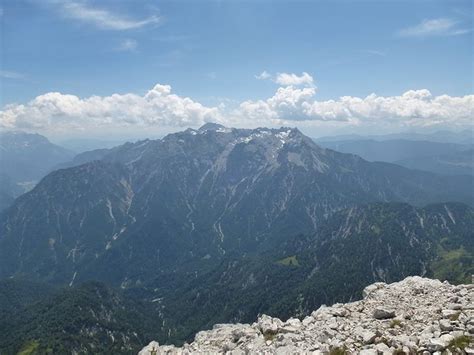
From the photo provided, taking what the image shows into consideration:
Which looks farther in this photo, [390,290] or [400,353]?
[390,290]

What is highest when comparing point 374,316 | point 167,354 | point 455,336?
point 455,336

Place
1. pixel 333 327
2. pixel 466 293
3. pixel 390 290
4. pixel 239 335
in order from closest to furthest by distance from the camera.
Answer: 1. pixel 333 327
2. pixel 466 293
3. pixel 239 335
4. pixel 390 290

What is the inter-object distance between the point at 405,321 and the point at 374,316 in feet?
15.6

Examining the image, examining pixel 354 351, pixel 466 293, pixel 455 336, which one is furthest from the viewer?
pixel 466 293

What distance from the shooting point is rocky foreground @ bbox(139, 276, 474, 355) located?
138ft

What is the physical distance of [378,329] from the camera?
48.5 meters

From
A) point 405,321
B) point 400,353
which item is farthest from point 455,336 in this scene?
point 405,321

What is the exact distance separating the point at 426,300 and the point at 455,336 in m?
16.8

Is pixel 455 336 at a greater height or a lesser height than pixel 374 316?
greater

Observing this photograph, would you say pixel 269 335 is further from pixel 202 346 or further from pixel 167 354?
pixel 167 354

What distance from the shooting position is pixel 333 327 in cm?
5184

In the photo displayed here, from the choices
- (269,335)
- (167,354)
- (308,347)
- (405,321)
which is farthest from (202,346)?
(405,321)

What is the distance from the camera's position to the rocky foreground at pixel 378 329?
138 ft

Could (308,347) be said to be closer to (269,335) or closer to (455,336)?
(269,335)
